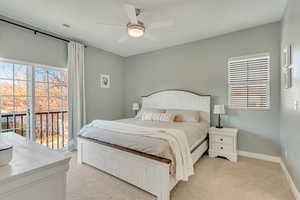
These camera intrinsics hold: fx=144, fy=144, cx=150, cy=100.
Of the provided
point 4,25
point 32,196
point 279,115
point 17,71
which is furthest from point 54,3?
point 279,115

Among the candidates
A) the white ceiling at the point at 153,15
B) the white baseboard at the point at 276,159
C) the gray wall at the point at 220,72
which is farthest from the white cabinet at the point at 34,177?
the gray wall at the point at 220,72

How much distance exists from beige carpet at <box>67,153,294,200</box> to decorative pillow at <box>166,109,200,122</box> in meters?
1.05

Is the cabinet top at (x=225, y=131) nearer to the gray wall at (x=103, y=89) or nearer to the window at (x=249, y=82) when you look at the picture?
the window at (x=249, y=82)

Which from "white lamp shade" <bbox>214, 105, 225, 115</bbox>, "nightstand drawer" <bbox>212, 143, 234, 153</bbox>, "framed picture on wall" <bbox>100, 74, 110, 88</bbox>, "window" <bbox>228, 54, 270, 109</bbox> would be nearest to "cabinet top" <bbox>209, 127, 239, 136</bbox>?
"nightstand drawer" <bbox>212, 143, 234, 153</bbox>

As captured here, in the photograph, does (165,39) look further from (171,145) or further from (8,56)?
(8,56)

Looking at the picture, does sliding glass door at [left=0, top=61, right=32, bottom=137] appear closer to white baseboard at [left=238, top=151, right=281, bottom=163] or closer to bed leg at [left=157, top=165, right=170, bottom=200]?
bed leg at [left=157, top=165, right=170, bottom=200]

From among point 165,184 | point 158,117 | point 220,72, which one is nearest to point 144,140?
point 165,184

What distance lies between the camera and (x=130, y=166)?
7.05 ft

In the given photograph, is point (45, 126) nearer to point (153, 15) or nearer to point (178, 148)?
point (178, 148)

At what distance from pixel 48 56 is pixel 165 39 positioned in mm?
2854

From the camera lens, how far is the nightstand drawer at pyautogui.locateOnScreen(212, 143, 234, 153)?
119 inches

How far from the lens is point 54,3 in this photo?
2.33 meters

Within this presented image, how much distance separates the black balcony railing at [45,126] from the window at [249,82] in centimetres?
424

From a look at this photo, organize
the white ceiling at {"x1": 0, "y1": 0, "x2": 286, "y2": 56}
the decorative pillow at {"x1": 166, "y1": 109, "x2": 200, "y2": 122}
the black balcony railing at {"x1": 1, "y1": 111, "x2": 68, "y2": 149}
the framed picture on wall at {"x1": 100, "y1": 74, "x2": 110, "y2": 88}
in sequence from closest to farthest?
the white ceiling at {"x1": 0, "y1": 0, "x2": 286, "y2": 56}
the black balcony railing at {"x1": 1, "y1": 111, "x2": 68, "y2": 149}
the decorative pillow at {"x1": 166, "y1": 109, "x2": 200, "y2": 122}
the framed picture on wall at {"x1": 100, "y1": 74, "x2": 110, "y2": 88}
